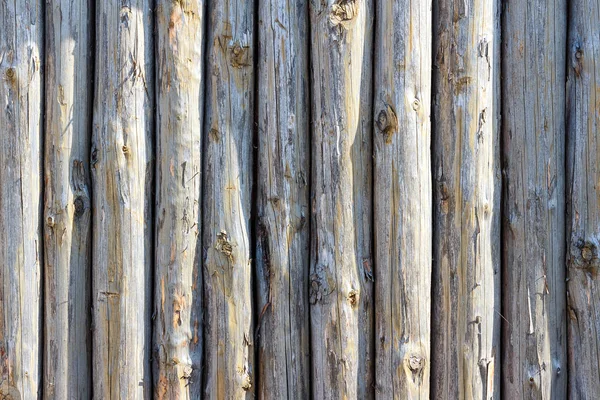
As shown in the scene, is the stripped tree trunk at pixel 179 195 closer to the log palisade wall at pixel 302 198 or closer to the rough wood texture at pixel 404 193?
the log palisade wall at pixel 302 198

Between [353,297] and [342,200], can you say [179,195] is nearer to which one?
[342,200]

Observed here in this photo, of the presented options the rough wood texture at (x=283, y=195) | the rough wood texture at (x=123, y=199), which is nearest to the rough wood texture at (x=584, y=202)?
the rough wood texture at (x=283, y=195)

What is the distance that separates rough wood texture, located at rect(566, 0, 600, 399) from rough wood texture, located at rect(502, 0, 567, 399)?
0.14 feet

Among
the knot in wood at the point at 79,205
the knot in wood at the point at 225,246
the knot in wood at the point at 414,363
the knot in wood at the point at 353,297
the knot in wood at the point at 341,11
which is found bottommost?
the knot in wood at the point at 414,363

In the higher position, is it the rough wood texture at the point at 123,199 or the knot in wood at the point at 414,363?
the rough wood texture at the point at 123,199

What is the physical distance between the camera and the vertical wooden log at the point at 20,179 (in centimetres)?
282

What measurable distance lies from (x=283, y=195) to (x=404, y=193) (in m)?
0.56

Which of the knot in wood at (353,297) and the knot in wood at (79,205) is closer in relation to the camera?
the knot in wood at (353,297)

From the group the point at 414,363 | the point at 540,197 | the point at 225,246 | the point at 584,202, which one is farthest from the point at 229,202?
the point at 584,202

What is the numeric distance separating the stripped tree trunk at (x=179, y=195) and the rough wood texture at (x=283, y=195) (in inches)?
11.8

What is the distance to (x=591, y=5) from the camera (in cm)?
267

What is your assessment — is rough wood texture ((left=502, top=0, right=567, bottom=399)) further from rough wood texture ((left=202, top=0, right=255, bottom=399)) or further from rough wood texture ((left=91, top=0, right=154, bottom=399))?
rough wood texture ((left=91, top=0, right=154, bottom=399))

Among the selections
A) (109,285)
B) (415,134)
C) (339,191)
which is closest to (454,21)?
(415,134)

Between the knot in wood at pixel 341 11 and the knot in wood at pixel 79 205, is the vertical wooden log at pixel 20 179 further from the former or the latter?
the knot in wood at pixel 341 11
